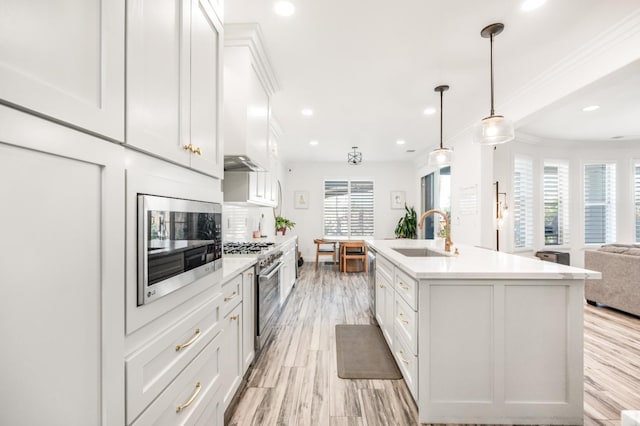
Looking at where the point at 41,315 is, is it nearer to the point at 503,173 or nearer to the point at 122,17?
the point at 122,17

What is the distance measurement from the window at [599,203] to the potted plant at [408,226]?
3.30 meters

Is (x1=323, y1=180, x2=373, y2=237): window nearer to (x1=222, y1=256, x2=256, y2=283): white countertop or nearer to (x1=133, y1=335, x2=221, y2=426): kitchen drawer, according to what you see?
(x1=222, y1=256, x2=256, y2=283): white countertop

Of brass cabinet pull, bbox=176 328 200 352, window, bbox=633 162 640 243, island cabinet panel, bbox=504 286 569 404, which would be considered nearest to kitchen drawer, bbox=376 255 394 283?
island cabinet panel, bbox=504 286 569 404

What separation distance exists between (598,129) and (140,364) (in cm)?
690

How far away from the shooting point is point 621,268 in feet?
11.6

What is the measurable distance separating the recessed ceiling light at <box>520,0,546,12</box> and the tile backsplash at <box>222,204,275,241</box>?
307 cm

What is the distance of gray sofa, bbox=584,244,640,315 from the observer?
3.40m

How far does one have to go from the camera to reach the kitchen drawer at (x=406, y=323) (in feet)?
5.90

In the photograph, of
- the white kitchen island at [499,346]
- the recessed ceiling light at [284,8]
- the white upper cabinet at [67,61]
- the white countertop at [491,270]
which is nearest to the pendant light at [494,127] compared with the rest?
the white countertop at [491,270]

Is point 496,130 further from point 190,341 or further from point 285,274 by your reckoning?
point 285,274

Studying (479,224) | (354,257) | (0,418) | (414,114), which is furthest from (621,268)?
(0,418)

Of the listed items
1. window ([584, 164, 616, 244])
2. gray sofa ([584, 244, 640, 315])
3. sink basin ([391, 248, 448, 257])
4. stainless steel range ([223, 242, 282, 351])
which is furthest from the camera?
window ([584, 164, 616, 244])

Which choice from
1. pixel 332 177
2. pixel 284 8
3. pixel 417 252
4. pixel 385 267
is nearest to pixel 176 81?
pixel 284 8

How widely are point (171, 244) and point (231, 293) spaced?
3.02 feet
